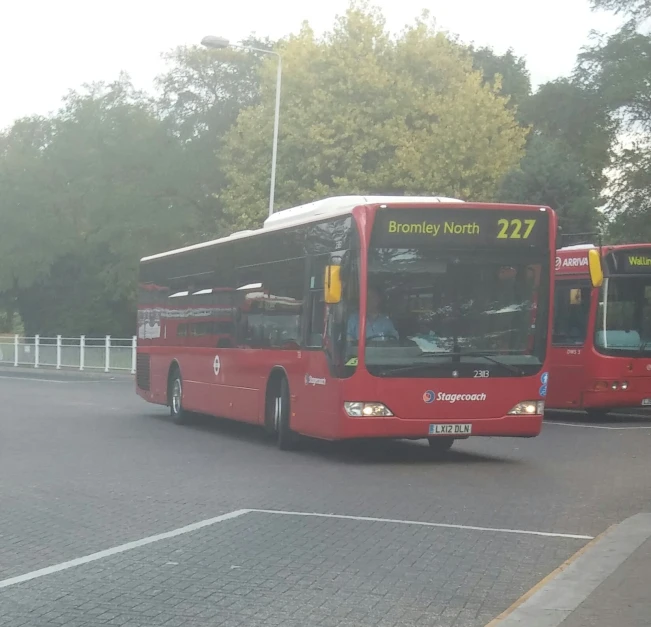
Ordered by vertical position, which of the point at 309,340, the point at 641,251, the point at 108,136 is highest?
the point at 108,136

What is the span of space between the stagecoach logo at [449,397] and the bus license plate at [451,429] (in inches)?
11.5

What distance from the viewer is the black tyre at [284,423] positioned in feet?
57.1

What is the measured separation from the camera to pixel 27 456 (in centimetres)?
1661

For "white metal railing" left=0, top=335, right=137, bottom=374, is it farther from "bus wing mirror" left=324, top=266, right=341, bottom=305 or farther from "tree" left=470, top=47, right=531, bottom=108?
"bus wing mirror" left=324, top=266, right=341, bottom=305

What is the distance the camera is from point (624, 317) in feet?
77.0

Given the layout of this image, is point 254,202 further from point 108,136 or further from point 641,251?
point 641,251

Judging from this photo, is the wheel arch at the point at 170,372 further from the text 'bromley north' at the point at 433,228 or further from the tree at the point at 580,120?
the tree at the point at 580,120

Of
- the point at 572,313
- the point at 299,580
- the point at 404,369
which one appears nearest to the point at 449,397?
the point at 404,369

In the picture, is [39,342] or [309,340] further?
[39,342]

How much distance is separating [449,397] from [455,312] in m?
0.96

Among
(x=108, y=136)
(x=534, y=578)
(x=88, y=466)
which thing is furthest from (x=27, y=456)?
(x=108, y=136)

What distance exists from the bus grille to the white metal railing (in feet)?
60.0

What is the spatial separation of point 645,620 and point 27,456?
11007 mm

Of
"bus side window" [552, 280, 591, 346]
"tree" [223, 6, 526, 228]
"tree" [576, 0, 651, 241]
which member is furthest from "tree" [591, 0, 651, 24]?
"bus side window" [552, 280, 591, 346]
